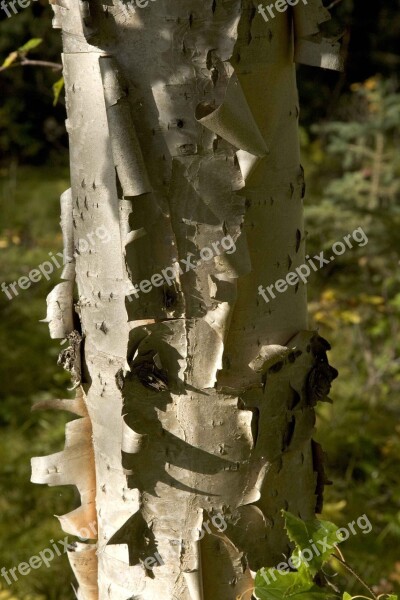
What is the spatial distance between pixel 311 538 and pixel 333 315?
273cm

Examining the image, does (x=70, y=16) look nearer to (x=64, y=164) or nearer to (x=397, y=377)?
(x=397, y=377)

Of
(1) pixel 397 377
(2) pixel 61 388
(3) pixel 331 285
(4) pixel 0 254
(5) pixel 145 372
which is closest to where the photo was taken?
(5) pixel 145 372

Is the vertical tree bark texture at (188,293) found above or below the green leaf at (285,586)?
above

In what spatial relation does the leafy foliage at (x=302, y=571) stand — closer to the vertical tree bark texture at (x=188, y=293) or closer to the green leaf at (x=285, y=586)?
the green leaf at (x=285, y=586)

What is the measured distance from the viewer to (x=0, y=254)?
18.6ft

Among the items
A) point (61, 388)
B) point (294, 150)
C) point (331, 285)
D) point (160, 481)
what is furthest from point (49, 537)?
point (331, 285)

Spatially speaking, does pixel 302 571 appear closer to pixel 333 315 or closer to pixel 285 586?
pixel 285 586

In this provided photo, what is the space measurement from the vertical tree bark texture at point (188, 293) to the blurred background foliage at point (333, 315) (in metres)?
0.31

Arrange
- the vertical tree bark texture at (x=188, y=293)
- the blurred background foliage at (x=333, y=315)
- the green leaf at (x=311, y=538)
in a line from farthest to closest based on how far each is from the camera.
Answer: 1. the blurred background foliage at (x=333, y=315)
2. the green leaf at (x=311, y=538)
3. the vertical tree bark texture at (x=188, y=293)

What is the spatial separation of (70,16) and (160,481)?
81cm

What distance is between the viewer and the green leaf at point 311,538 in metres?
1.14

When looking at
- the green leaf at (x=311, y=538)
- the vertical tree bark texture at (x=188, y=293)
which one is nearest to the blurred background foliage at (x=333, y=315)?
the vertical tree bark texture at (x=188, y=293)

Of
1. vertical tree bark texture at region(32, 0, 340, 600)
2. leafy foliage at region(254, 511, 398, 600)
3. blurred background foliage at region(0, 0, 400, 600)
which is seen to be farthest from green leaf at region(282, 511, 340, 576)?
blurred background foliage at region(0, 0, 400, 600)

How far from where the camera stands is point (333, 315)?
12.5 feet
